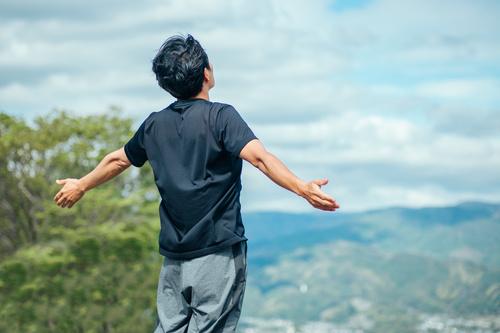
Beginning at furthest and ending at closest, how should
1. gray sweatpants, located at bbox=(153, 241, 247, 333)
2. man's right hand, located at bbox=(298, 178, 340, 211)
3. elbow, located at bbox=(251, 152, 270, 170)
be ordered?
gray sweatpants, located at bbox=(153, 241, 247, 333)
elbow, located at bbox=(251, 152, 270, 170)
man's right hand, located at bbox=(298, 178, 340, 211)

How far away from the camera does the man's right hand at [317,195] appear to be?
190 inches

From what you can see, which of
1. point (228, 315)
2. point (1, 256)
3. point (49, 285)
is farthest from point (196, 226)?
point (1, 256)

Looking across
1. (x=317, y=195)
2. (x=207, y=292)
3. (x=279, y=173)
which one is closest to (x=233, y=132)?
(x=279, y=173)

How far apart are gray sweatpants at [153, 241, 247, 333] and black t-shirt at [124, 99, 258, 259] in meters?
0.06

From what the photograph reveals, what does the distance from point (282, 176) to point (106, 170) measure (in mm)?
1219

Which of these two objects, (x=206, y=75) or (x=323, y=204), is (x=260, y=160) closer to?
(x=323, y=204)

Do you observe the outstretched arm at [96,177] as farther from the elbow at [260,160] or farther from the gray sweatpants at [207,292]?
the elbow at [260,160]

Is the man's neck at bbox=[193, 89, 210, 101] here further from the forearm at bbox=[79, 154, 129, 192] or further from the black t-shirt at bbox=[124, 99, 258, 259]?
the forearm at bbox=[79, 154, 129, 192]

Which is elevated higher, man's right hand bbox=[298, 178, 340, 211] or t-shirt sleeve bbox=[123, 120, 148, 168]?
t-shirt sleeve bbox=[123, 120, 148, 168]

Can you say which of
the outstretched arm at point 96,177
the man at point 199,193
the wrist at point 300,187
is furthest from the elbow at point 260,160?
the outstretched arm at point 96,177

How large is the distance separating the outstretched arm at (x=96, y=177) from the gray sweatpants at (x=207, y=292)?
2.28 feet

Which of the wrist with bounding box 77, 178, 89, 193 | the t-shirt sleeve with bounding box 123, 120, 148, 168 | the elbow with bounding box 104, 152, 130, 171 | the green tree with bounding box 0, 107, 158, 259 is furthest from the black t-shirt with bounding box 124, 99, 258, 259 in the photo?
the green tree with bounding box 0, 107, 158, 259

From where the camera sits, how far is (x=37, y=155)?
49594 millimetres

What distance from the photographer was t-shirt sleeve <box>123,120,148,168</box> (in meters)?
5.60
